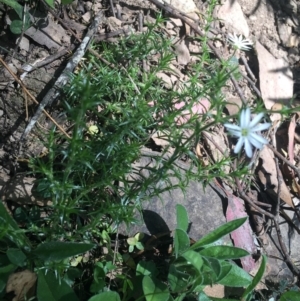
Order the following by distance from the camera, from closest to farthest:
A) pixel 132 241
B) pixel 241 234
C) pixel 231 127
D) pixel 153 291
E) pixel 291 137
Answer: pixel 231 127 → pixel 153 291 → pixel 132 241 → pixel 241 234 → pixel 291 137

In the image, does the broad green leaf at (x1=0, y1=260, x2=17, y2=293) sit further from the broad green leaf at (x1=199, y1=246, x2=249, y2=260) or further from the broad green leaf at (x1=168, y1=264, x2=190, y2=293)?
the broad green leaf at (x1=199, y1=246, x2=249, y2=260)

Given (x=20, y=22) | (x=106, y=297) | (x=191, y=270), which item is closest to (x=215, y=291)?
(x=191, y=270)

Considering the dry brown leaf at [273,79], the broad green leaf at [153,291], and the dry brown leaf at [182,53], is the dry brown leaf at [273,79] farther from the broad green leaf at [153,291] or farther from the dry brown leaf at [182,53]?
the broad green leaf at [153,291]

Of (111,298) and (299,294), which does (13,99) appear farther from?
(299,294)

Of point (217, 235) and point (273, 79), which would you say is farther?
point (273, 79)

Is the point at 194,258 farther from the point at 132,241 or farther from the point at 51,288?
the point at 51,288

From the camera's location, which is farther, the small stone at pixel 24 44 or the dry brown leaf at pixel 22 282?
the small stone at pixel 24 44

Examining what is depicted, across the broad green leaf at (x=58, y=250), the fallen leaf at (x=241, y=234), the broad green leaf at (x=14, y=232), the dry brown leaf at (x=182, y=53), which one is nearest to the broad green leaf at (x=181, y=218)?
the fallen leaf at (x=241, y=234)
